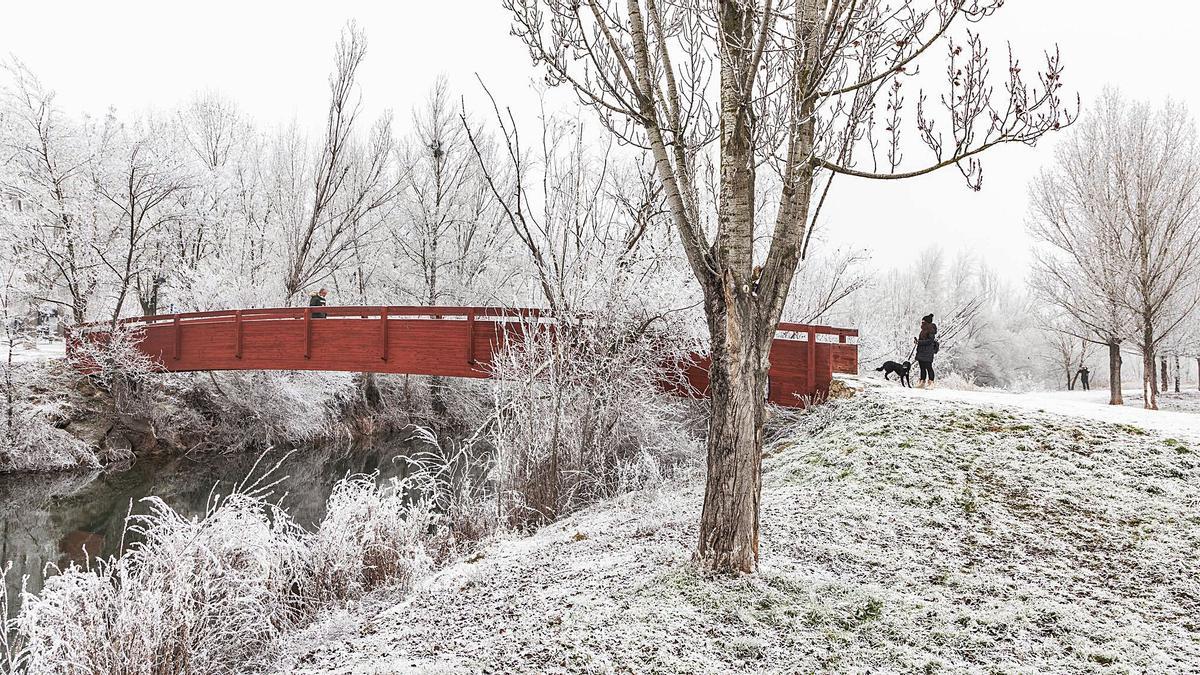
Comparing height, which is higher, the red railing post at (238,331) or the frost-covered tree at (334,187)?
the frost-covered tree at (334,187)

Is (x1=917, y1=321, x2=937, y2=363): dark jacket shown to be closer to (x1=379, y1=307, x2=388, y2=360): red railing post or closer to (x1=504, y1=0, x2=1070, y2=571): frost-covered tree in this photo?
(x1=504, y1=0, x2=1070, y2=571): frost-covered tree

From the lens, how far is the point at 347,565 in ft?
15.7

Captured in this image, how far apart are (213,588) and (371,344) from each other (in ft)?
25.3

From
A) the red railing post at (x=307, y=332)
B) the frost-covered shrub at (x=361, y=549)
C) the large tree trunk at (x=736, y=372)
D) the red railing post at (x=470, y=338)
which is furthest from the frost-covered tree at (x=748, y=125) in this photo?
the red railing post at (x=307, y=332)

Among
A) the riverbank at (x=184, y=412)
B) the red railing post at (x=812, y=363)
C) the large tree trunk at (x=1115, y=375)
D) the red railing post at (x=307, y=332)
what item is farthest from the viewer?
the large tree trunk at (x=1115, y=375)

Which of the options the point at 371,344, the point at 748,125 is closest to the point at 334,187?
the point at 371,344

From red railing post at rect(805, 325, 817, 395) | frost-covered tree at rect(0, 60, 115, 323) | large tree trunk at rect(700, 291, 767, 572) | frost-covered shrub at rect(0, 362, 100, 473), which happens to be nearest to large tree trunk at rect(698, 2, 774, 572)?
large tree trunk at rect(700, 291, 767, 572)

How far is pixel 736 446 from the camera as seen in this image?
335cm

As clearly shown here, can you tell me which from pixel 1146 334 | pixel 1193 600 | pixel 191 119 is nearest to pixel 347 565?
pixel 1193 600

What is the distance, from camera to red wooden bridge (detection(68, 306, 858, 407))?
7969 mm

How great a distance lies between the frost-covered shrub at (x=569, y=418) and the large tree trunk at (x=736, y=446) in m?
2.81

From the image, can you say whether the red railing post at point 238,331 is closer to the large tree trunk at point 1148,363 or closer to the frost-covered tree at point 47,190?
the frost-covered tree at point 47,190

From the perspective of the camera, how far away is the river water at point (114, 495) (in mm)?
7719

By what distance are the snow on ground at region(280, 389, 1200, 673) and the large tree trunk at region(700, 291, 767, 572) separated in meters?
0.19
